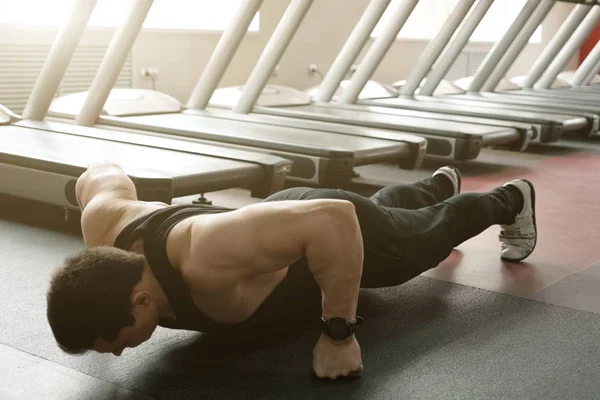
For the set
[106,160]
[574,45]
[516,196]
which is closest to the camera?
[516,196]

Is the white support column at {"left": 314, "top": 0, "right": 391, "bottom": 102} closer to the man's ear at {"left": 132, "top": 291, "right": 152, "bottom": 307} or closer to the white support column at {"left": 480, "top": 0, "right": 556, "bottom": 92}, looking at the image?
the white support column at {"left": 480, "top": 0, "right": 556, "bottom": 92}

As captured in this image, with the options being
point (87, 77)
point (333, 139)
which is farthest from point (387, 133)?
point (87, 77)

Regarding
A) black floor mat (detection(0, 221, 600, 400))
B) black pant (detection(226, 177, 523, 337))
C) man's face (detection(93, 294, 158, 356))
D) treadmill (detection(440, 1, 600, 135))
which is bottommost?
treadmill (detection(440, 1, 600, 135))

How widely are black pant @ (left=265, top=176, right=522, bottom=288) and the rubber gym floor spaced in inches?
8.8

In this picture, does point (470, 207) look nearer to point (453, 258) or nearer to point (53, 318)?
point (453, 258)

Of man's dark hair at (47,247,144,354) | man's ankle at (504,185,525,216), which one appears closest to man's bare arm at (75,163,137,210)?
man's dark hair at (47,247,144,354)

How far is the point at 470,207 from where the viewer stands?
2869 mm

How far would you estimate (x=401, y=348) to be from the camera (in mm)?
2451

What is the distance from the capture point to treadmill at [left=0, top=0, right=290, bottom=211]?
3859 millimetres

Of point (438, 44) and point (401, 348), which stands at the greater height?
point (401, 348)

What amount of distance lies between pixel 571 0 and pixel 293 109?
350cm

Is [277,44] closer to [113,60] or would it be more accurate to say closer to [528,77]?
[113,60]

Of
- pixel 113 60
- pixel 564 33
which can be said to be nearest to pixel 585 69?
pixel 564 33

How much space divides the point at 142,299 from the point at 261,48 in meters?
7.04
